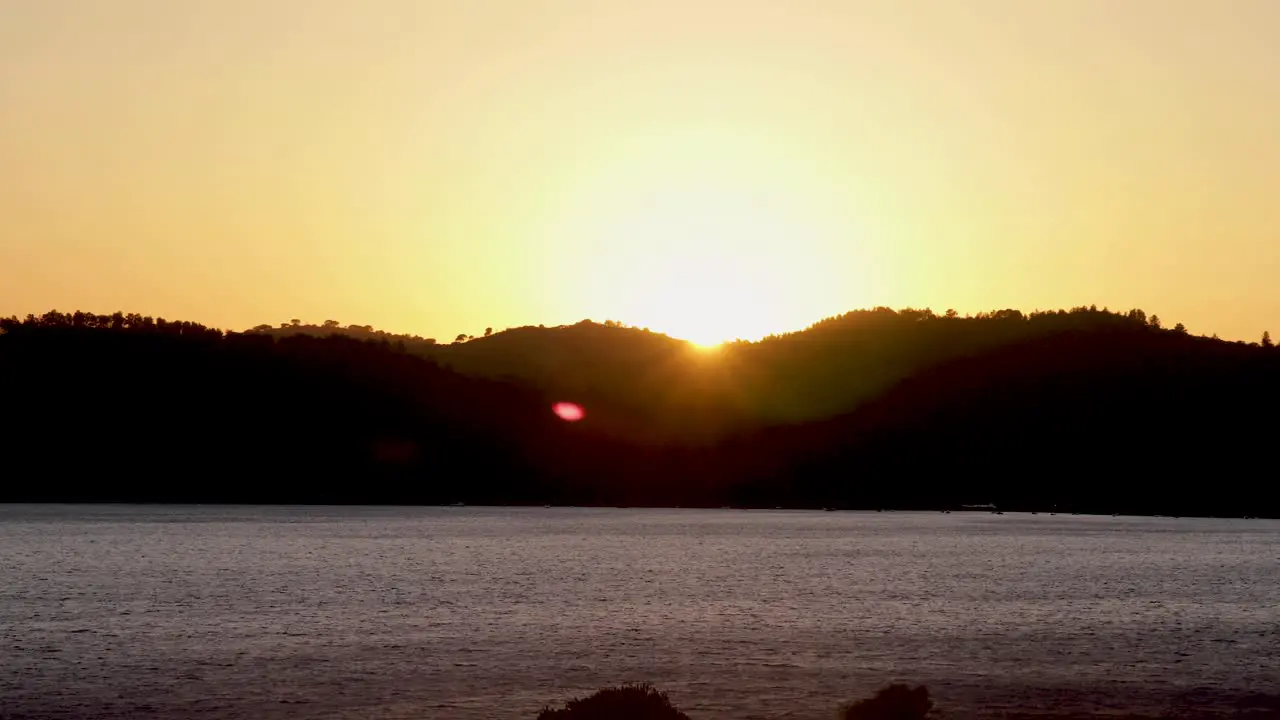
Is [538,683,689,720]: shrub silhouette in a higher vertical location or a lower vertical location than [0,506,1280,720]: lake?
higher

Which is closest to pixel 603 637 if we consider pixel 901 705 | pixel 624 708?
pixel 901 705

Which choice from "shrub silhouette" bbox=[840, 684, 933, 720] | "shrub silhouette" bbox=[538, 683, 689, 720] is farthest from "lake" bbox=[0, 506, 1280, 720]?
"shrub silhouette" bbox=[538, 683, 689, 720]

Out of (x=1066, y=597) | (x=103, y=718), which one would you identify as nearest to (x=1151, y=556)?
(x=1066, y=597)

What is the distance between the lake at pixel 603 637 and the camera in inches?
2352

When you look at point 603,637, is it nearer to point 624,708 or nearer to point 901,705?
point 901,705

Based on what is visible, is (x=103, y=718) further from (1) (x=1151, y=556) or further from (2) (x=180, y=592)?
(1) (x=1151, y=556)

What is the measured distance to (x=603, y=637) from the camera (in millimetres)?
83812

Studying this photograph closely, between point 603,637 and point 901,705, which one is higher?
point 901,705

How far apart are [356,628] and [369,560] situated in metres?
80.0

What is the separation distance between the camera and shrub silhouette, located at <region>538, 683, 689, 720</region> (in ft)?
141

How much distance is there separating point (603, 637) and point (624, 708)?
41121mm

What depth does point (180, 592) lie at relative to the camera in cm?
11381

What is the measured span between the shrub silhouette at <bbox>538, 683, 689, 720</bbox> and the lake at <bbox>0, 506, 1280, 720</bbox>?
11.9 m

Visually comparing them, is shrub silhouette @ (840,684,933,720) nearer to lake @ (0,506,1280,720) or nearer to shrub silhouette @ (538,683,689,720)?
lake @ (0,506,1280,720)
